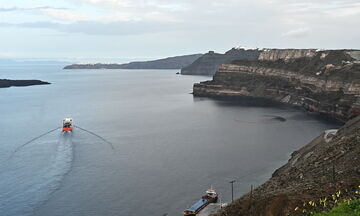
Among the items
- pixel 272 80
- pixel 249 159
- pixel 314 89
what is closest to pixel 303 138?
pixel 249 159

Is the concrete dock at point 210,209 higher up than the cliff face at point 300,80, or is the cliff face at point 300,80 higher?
the cliff face at point 300,80

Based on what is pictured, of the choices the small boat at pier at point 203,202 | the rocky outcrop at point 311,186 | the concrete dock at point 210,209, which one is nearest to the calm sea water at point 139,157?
the small boat at pier at point 203,202

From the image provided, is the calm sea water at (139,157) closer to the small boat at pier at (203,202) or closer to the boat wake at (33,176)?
the boat wake at (33,176)

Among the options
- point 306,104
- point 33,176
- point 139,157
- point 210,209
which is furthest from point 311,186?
point 306,104

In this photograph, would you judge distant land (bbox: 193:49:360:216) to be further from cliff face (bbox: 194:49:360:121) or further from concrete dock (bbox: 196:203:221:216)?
concrete dock (bbox: 196:203:221:216)

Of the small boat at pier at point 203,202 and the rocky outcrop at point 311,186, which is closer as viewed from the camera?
the rocky outcrop at point 311,186

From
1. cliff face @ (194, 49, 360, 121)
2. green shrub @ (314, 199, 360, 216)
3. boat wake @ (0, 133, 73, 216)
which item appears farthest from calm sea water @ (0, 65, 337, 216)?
green shrub @ (314, 199, 360, 216)

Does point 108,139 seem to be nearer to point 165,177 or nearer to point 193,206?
point 165,177
